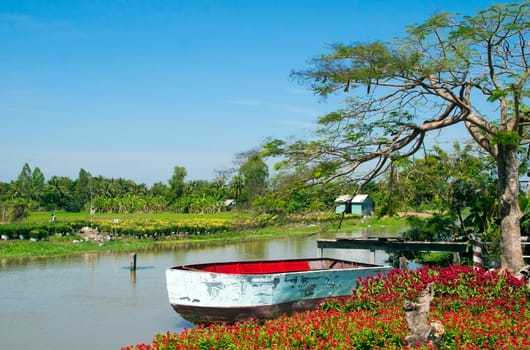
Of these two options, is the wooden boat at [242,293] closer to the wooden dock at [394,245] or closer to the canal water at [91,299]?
the canal water at [91,299]

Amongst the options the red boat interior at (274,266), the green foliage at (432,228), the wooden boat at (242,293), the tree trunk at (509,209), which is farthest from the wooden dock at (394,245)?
the wooden boat at (242,293)

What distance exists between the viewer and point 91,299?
16.2 meters

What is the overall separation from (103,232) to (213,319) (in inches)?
902

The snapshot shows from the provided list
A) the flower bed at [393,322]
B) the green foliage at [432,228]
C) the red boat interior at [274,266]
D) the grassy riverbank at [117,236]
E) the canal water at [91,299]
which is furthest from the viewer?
the grassy riverbank at [117,236]

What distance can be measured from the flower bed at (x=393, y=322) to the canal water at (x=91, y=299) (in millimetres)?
4672

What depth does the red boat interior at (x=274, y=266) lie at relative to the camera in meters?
13.4

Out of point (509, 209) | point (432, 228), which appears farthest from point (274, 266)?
point (432, 228)

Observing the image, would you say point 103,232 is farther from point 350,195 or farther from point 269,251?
point 350,195

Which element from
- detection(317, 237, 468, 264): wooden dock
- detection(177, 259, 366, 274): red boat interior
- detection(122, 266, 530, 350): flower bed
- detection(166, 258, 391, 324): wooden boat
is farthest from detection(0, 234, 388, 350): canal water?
detection(317, 237, 468, 264): wooden dock

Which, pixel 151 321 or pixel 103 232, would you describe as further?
pixel 103 232

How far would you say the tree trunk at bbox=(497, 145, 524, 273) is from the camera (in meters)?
11.5

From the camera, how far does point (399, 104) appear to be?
12.1 m

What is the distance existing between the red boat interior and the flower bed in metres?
4.07

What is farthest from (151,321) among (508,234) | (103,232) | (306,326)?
(103,232)
